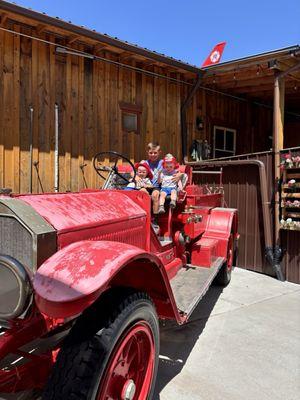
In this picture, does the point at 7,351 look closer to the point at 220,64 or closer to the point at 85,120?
the point at 85,120

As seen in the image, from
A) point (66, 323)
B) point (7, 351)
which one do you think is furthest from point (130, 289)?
point (7, 351)

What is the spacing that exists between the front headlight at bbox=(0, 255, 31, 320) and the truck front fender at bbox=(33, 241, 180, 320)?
0.12 meters

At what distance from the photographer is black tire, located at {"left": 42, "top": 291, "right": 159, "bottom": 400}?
1.83 m

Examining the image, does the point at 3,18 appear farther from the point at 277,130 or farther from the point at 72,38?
the point at 277,130

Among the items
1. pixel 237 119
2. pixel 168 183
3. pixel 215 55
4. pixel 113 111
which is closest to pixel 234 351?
pixel 168 183

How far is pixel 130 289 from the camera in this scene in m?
2.36

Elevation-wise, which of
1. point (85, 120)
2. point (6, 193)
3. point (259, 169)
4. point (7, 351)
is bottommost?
point (7, 351)

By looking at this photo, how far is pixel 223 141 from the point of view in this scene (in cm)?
995

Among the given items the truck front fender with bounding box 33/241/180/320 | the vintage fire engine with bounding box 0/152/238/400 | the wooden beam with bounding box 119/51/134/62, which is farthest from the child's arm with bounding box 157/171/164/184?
the wooden beam with bounding box 119/51/134/62

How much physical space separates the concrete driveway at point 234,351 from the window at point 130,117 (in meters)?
3.62

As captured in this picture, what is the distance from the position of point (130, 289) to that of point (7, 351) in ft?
2.48

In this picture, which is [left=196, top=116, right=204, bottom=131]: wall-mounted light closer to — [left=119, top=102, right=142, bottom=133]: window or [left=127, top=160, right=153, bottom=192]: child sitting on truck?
[left=119, top=102, right=142, bottom=133]: window

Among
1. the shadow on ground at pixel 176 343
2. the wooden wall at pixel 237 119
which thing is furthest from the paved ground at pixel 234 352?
the wooden wall at pixel 237 119

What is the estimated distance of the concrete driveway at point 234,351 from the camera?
295 centimetres
